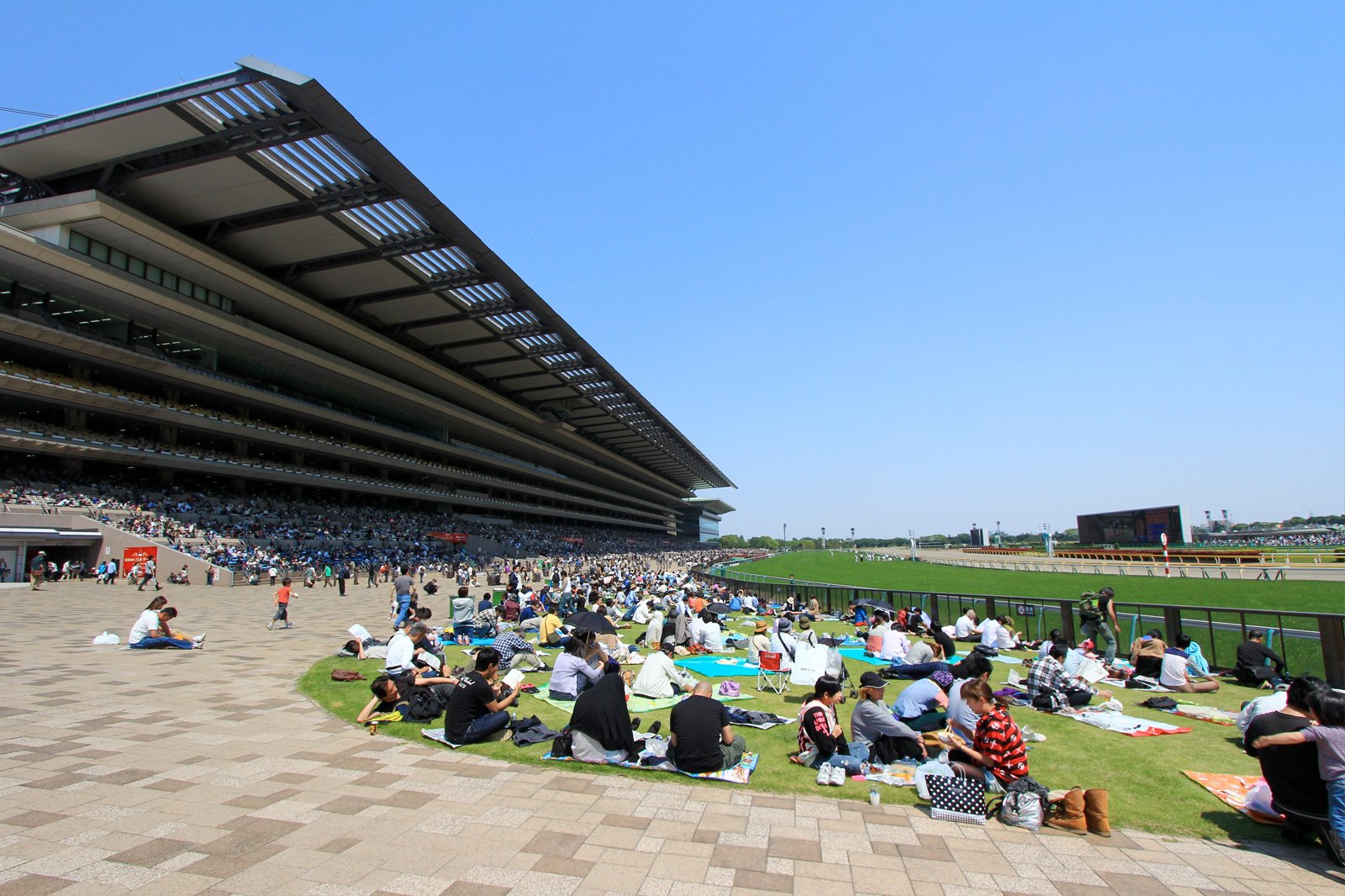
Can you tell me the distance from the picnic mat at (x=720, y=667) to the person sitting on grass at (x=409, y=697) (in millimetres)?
4771

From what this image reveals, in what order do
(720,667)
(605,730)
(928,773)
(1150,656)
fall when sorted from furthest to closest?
(720,667) → (1150,656) → (605,730) → (928,773)

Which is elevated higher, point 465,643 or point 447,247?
point 447,247

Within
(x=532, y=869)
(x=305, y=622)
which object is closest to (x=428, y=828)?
(x=532, y=869)

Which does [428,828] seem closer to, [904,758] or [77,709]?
[904,758]

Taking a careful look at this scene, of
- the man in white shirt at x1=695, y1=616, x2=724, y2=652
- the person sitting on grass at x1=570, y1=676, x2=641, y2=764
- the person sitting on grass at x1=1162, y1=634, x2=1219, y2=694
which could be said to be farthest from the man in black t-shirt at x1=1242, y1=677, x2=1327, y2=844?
the man in white shirt at x1=695, y1=616, x2=724, y2=652

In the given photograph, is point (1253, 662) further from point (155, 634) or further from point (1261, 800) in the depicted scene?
point (155, 634)

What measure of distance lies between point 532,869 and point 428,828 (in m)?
1.12

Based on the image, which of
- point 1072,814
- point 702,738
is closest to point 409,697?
point 702,738

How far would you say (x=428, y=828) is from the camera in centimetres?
483

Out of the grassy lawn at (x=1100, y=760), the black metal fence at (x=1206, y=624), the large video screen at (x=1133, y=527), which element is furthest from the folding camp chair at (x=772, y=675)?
the large video screen at (x=1133, y=527)

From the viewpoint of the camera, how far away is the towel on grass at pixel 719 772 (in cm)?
595

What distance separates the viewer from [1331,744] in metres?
4.64

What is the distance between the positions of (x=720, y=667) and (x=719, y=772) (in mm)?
6320

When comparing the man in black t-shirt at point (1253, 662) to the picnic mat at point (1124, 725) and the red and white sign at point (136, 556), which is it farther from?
the red and white sign at point (136, 556)
